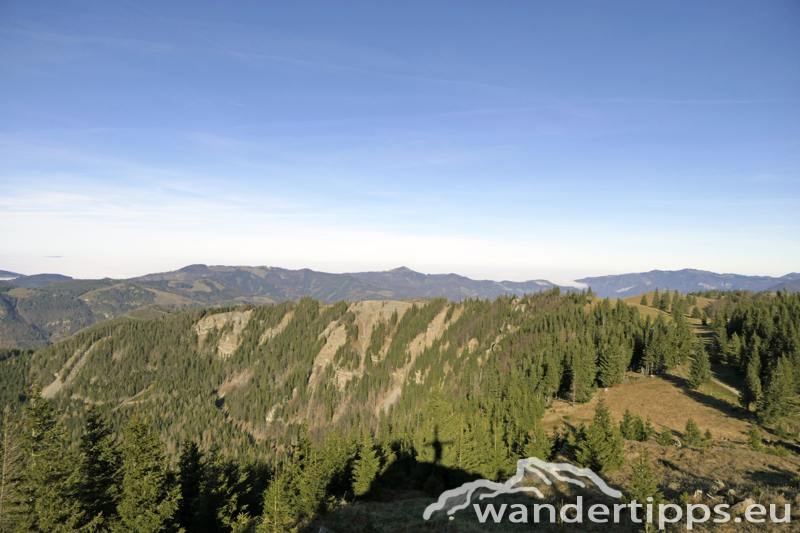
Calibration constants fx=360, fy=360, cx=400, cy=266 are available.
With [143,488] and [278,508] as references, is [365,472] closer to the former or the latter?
[278,508]

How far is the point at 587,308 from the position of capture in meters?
168

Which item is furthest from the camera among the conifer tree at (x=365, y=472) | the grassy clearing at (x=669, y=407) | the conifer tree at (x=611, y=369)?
the conifer tree at (x=611, y=369)

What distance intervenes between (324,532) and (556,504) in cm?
2063

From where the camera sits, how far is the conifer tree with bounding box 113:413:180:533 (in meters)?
Result: 32.8

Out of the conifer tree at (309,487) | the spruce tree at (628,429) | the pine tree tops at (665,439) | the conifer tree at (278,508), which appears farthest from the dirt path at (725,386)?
the conifer tree at (278,508)

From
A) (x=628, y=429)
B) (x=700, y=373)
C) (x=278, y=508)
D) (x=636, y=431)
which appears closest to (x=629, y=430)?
(x=628, y=429)

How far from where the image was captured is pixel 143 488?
33.7 m

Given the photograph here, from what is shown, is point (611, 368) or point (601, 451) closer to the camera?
point (601, 451)

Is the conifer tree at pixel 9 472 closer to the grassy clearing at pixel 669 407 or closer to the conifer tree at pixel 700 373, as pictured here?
the grassy clearing at pixel 669 407

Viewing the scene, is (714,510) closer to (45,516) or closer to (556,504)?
(556,504)

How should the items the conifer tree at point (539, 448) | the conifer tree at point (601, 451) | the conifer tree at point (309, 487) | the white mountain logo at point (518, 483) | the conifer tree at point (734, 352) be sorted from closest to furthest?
the white mountain logo at point (518, 483) < the conifer tree at point (309, 487) < the conifer tree at point (601, 451) < the conifer tree at point (539, 448) < the conifer tree at point (734, 352)

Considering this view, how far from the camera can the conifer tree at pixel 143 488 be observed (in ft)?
108

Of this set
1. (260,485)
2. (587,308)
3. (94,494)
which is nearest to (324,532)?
(94,494)

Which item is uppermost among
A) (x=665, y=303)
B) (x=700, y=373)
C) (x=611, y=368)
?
(x=665, y=303)
